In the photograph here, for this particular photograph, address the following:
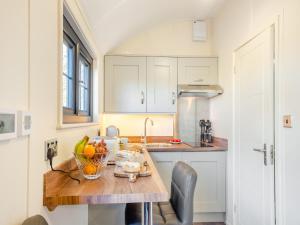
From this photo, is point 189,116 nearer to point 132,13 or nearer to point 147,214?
point 132,13

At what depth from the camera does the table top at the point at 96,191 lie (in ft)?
3.37

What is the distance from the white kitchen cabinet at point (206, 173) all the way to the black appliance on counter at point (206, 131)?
46 centimetres

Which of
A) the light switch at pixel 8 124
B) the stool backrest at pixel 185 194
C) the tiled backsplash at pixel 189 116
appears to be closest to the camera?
A: the light switch at pixel 8 124

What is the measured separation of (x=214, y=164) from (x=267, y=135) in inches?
40.8

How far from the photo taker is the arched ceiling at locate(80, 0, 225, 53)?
198 cm

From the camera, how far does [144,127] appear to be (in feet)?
11.6

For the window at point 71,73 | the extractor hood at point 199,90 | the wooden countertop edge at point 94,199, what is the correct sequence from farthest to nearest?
the extractor hood at point 199,90 < the window at point 71,73 < the wooden countertop edge at point 94,199

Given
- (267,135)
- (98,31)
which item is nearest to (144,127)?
(98,31)

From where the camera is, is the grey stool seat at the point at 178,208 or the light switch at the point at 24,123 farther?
the grey stool seat at the point at 178,208

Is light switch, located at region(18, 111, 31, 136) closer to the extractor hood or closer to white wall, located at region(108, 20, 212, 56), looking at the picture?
the extractor hood

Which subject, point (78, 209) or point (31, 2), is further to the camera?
point (78, 209)

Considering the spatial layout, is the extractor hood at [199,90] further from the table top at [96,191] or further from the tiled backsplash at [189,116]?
the table top at [96,191]

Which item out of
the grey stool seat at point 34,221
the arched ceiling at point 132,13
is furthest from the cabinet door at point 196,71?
the grey stool seat at point 34,221

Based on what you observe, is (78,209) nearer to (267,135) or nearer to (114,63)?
(267,135)
